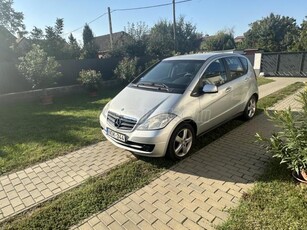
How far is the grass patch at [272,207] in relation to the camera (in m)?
2.34

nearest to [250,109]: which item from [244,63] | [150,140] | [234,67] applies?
[244,63]

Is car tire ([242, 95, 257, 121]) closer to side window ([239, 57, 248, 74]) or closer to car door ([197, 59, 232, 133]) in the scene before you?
side window ([239, 57, 248, 74])

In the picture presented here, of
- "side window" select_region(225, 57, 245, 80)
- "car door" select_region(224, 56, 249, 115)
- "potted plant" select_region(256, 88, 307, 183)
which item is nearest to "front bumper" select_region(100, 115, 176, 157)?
"potted plant" select_region(256, 88, 307, 183)

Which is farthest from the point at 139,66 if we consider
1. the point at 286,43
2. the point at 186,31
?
the point at 286,43

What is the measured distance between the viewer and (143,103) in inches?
145

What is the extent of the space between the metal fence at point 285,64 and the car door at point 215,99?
42.7 feet

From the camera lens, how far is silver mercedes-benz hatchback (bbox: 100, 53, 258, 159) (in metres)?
3.40

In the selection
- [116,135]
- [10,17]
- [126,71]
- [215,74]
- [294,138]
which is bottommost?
[116,135]

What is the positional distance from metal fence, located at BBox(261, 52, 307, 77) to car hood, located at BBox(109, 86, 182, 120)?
574 inches

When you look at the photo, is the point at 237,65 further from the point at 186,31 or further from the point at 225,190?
the point at 186,31

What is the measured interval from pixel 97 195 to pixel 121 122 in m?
1.16

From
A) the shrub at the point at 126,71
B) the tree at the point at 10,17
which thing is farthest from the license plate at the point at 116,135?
the tree at the point at 10,17

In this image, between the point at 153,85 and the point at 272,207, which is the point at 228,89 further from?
the point at 272,207

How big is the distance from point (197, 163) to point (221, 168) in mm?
392
